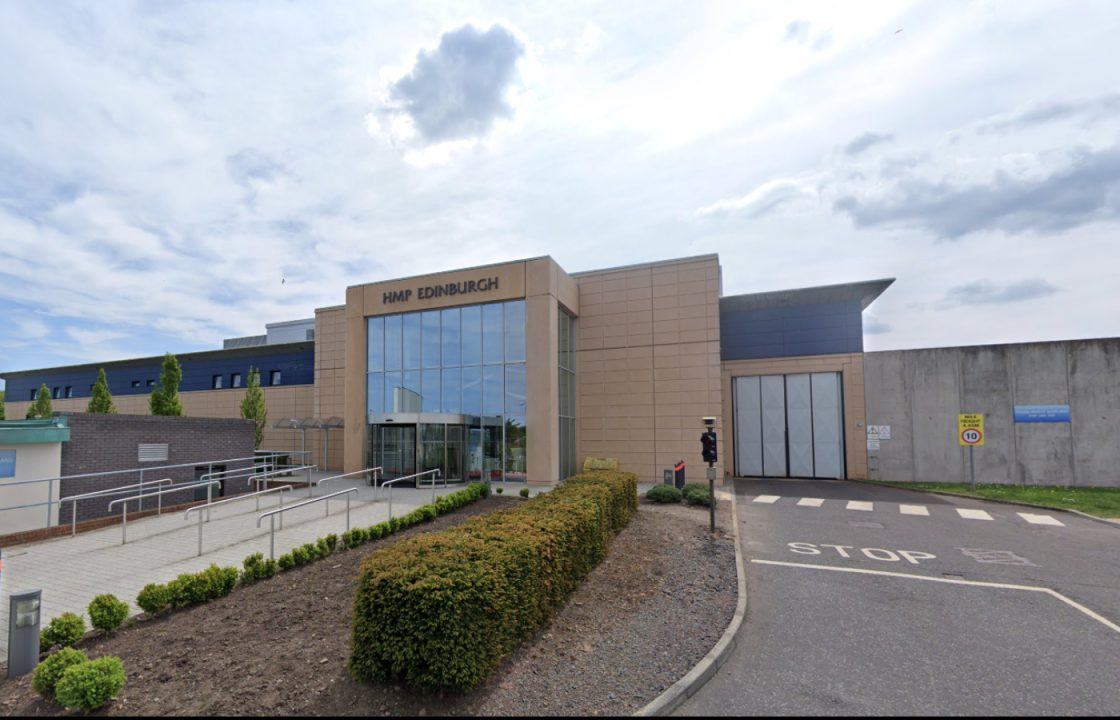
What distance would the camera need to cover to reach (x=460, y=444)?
61.7ft

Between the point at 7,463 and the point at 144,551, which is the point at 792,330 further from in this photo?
the point at 7,463

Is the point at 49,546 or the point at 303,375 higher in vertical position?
the point at 303,375

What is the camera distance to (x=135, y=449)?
14.1m

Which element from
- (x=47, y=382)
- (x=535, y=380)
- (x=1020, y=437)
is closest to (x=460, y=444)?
(x=535, y=380)

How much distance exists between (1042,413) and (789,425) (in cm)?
871

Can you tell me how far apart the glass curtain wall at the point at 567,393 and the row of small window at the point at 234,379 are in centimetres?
1803

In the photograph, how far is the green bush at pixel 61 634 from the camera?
5.14 m

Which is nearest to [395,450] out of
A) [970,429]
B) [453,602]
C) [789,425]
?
[453,602]

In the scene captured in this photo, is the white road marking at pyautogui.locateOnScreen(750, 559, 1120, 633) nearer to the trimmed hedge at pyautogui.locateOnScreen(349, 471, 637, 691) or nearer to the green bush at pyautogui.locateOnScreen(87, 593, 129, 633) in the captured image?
the trimmed hedge at pyautogui.locateOnScreen(349, 471, 637, 691)

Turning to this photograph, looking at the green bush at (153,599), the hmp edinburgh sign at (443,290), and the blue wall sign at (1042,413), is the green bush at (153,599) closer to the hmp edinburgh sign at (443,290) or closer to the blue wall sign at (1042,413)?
the hmp edinburgh sign at (443,290)

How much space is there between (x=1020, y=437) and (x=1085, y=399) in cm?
247

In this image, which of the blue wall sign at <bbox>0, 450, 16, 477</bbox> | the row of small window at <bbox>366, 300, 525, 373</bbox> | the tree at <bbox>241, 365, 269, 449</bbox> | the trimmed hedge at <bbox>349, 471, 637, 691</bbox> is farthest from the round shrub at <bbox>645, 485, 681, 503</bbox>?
the tree at <bbox>241, 365, 269, 449</bbox>

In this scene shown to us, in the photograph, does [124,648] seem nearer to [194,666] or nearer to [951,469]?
[194,666]

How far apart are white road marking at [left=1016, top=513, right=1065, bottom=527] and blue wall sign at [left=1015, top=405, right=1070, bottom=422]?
26.7 ft
